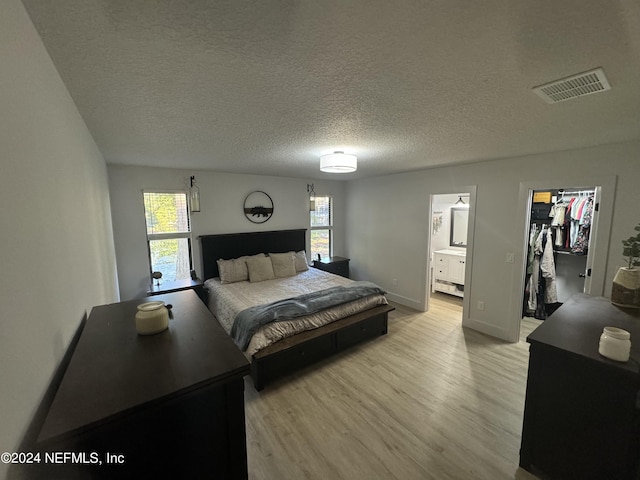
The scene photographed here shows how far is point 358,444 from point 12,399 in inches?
78.6

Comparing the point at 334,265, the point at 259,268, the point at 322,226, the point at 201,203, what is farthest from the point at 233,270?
the point at 322,226

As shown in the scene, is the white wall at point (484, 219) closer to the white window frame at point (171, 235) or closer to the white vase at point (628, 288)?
the white vase at point (628, 288)

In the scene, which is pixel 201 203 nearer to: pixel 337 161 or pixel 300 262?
pixel 300 262

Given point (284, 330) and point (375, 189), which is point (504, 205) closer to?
point (375, 189)

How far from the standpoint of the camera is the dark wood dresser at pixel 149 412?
725mm

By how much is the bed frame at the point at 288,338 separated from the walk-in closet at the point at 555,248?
8.25ft

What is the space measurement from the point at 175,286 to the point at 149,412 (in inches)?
128

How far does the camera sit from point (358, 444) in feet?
6.28

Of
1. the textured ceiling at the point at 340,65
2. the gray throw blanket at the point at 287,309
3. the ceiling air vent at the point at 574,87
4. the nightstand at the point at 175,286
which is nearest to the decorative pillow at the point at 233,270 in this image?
the nightstand at the point at 175,286

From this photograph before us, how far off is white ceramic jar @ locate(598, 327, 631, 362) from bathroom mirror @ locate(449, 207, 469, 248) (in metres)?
4.24

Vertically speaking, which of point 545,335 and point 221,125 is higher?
point 221,125

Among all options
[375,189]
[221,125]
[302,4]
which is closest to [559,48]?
[302,4]

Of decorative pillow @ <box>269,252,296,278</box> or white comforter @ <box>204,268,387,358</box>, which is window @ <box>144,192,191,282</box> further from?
decorative pillow @ <box>269,252,296,278</box>

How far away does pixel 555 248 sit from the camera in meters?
4.04
